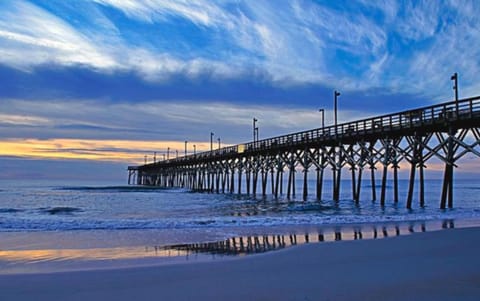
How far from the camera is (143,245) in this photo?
30.0ft

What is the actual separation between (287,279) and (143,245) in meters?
4.64

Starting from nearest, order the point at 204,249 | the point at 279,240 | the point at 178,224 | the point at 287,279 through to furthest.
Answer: the point at 287,279 → the point at 204,249 → the point at 279,240 → the point at 178,224

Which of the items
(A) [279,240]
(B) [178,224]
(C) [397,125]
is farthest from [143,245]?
(C) [397,125]

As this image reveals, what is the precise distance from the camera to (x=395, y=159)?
21062 mm

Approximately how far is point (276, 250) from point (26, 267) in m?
4.54

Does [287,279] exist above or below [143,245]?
above

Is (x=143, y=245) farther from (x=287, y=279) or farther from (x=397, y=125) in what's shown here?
(x=397, y=125)

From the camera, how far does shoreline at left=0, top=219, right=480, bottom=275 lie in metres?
7.05

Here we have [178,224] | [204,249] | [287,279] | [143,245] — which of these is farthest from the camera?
[178,224]

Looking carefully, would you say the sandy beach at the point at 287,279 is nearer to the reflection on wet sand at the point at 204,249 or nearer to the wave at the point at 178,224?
the reflection on wet sand at the point at 204,249

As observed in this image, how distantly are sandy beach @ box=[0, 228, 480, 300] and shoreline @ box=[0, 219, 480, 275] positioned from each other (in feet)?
2.23

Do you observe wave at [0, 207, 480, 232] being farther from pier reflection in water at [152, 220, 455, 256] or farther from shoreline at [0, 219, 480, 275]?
pier reflection in water at [152, 220, 455, 256]

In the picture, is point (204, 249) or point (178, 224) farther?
point (178, 224)

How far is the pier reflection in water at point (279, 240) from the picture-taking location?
27.2ft
